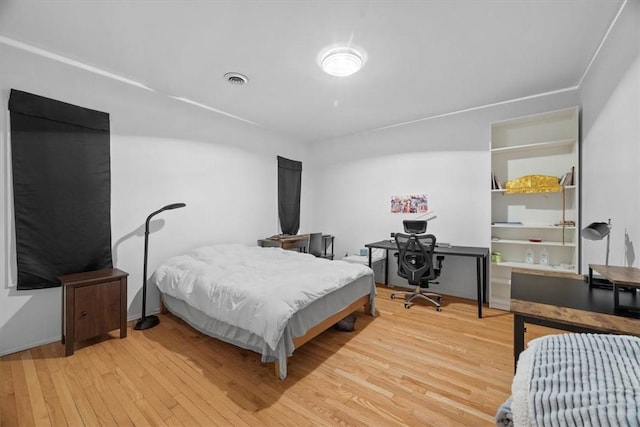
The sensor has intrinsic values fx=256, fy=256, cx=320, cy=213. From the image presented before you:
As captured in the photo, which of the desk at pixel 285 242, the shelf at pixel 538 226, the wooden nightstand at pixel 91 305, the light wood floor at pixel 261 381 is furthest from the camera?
the desk at pixel 285 242

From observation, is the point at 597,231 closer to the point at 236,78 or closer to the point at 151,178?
the point at 236,78

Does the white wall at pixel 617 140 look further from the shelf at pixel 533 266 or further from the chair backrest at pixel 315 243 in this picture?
the chair backrest at pixel 315 243

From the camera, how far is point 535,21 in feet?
6.23

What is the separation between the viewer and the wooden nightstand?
2.16 metres

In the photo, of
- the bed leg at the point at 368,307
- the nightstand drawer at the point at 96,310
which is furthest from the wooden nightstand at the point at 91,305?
the bed leg at the point at 368,307

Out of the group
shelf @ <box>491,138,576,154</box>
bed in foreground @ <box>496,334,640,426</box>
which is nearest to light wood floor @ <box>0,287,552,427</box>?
bed in foreground @ <box>496,334,640,426</box>

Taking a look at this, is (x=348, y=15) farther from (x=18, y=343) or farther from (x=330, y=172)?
(x=18, y=343)

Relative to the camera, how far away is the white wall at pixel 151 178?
87.4 inches

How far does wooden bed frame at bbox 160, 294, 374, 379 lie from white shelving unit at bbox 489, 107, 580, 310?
1.64m

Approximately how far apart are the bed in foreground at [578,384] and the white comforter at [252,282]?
1398 mm

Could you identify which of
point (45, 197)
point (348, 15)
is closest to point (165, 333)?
point (45, 197)

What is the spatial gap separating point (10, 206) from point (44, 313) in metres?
1.00

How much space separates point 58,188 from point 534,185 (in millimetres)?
5012

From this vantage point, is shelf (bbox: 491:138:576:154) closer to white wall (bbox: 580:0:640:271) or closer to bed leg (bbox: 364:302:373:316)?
white wall (bbox: 580:0:640:271)
